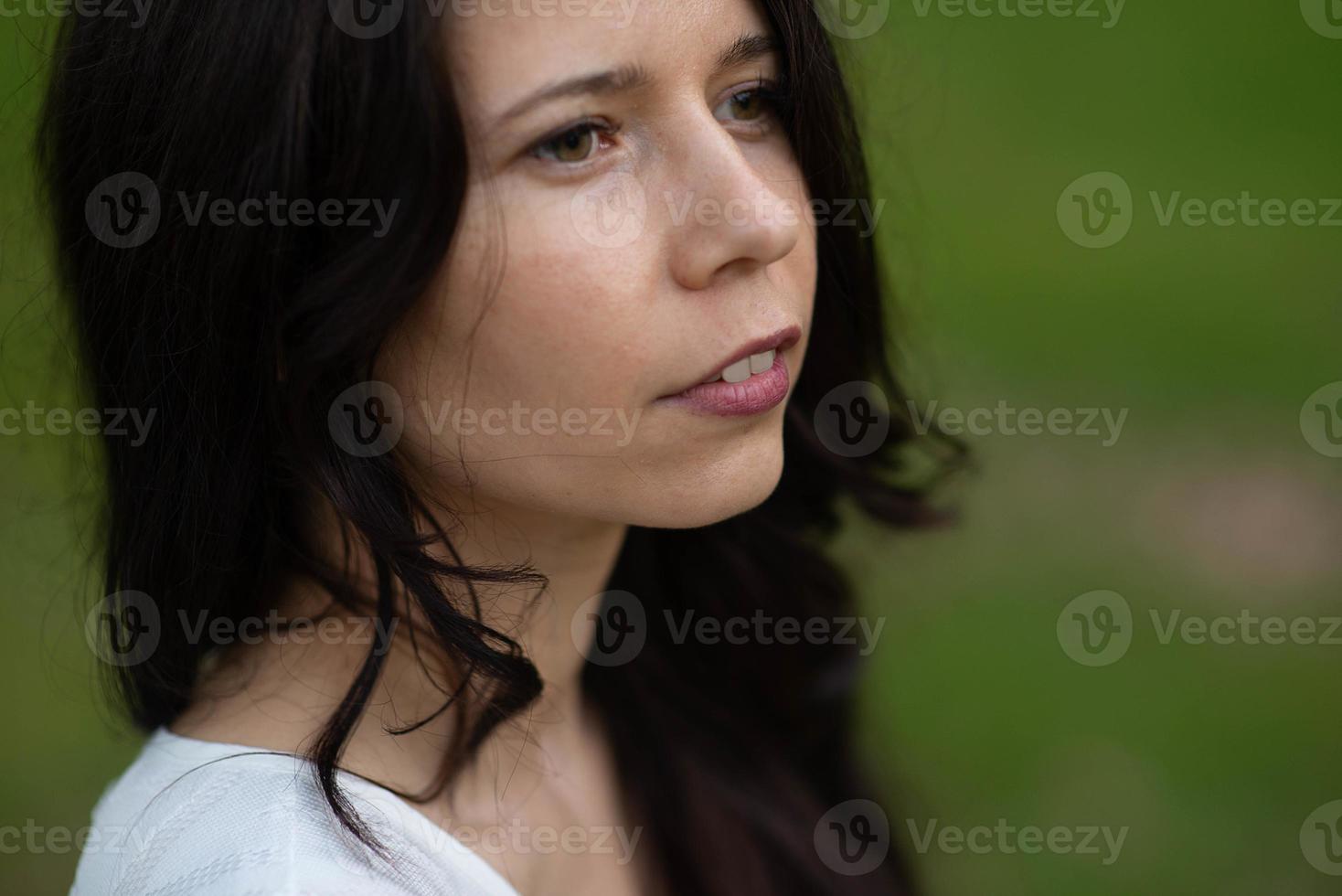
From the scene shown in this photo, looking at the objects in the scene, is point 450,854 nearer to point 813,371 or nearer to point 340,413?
point 340,413

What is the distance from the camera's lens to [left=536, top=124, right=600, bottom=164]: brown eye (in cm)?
149

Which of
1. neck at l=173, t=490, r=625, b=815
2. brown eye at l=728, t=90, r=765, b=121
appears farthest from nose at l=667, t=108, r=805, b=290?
neck at l=173, t=490, r=625, b=815

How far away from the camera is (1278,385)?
13.3ft

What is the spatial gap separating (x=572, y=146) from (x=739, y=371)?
1.26 ft

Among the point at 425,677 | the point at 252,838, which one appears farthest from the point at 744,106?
the point at 252,838

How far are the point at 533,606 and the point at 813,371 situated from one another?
810 mm

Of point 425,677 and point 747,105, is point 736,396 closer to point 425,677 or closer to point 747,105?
point 747,105

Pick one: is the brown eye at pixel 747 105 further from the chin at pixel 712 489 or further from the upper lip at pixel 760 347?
the chin at pixel 712 489

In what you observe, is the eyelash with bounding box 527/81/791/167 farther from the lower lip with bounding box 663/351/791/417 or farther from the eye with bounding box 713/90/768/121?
the lower lip with bounding box 663/351/791/417

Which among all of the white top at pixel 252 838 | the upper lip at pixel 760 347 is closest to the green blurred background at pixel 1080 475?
the white top at pixel 252 838

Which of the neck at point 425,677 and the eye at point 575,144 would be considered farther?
the neck at point 425,677

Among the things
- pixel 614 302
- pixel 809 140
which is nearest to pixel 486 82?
pixel 614 302

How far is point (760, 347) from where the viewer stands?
1.66 metres

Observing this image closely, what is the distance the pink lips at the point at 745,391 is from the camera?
1.63 meters
